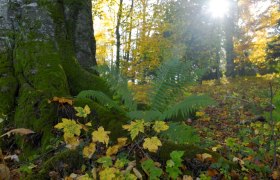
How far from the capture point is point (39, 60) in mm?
4051

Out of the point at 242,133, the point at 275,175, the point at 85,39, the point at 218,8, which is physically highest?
the point at 218,8

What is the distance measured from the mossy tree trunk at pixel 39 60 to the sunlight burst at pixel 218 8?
13.0 meters

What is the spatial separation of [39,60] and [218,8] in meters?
15.0

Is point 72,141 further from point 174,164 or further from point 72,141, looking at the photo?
point 174,164

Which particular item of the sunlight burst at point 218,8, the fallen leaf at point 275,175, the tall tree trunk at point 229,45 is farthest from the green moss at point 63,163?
the sunlight burst at point 218,8

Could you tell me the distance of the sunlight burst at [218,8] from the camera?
1670 cm

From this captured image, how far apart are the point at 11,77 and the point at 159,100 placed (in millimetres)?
1985

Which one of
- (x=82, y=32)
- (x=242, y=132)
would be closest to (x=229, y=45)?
(x=242, y=132)

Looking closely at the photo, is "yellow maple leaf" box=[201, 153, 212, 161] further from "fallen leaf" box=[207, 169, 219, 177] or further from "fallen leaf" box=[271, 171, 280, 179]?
"fallen leaf" box=[271, 171, 280, 179]

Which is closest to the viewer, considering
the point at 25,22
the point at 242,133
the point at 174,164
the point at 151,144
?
the point at 174,164

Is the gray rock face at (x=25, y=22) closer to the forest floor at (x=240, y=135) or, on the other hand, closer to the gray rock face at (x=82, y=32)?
the gray rock face at (x=82, y=32)

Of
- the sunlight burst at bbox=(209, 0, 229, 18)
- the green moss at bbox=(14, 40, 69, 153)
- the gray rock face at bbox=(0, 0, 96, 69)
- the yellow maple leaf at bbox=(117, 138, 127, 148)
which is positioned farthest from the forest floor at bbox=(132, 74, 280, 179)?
the sunlight burst at bbox=(209, 0, 229, 18)

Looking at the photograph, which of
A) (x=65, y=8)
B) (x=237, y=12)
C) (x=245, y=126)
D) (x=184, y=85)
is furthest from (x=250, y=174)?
(x=237, y=12)

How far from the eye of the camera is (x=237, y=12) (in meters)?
18.2
